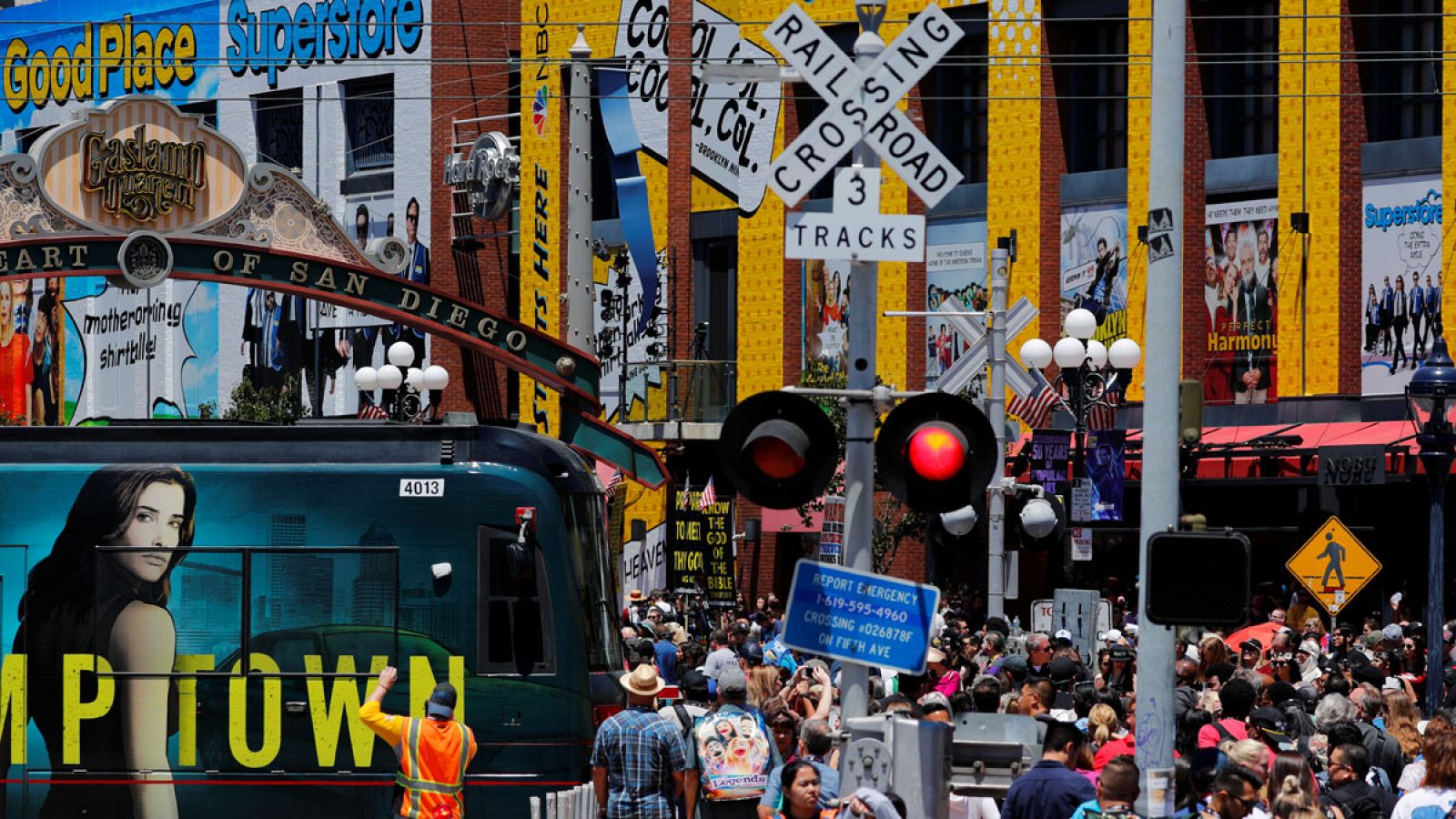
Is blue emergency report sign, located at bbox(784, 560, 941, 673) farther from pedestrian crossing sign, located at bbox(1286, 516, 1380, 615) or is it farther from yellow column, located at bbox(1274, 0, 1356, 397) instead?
yellow column, located at bbox(1274, 0, 1356, 397)

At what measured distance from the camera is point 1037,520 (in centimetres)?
2267

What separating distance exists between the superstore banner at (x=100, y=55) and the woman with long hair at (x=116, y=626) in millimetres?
42281

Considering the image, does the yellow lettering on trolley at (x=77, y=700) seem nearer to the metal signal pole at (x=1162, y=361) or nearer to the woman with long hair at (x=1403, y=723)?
the metal signal pole at (x=1162, y=361)

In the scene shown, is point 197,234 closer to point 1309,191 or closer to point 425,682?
point 425,682

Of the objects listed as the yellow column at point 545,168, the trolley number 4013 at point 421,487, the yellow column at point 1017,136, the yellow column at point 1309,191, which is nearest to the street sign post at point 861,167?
the trolley number 4013 at point 421,487

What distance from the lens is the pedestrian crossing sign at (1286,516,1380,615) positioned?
2175 cm

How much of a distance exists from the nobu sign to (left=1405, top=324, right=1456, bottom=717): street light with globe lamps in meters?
10.3

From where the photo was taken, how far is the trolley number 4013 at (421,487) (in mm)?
15805

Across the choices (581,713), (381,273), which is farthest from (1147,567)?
(381,273)

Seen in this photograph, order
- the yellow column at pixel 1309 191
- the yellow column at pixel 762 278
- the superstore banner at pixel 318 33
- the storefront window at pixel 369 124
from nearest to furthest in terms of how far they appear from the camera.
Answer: the yellow column at pixel 1309 191 → the yellow column at pixel 762 278 → the superstore banner at pixel 318 33 → the storefront window at pixel 369 124

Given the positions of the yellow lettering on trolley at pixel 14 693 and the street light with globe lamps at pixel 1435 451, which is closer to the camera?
the yellow lettering on trolley at pixel 14 693

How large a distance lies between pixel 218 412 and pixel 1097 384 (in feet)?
120

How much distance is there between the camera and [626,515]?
46.5 m

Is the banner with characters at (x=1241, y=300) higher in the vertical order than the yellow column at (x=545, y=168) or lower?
lower
